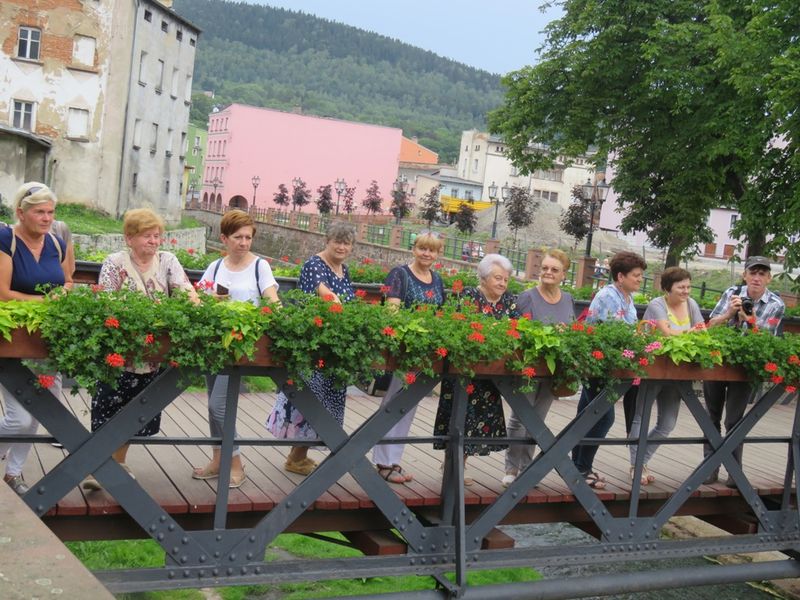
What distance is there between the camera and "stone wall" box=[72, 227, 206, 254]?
32.2 meters

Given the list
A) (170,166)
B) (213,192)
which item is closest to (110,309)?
(170,166)

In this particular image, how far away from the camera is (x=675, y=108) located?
26219 millimetres

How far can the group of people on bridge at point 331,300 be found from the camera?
5.55 meters

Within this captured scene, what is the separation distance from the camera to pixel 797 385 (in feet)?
23.3

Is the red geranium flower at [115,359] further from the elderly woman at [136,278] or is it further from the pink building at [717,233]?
the pink building at [717,233]

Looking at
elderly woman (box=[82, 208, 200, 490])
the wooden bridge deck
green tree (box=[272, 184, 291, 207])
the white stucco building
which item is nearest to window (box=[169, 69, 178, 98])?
the white stucco building

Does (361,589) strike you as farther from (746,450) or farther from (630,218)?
(630,218)

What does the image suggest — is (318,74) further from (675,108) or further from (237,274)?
(237,274)

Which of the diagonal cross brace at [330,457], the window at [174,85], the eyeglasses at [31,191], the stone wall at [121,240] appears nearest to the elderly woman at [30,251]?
the eyeglasses at [31,191]

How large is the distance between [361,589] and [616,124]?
2027cm

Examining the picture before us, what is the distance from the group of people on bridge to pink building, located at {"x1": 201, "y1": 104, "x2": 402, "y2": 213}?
94.2 metres

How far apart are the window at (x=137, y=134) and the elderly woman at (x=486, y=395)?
1813 inches

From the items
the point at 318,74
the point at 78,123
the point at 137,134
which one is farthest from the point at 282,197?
the point at 318,74

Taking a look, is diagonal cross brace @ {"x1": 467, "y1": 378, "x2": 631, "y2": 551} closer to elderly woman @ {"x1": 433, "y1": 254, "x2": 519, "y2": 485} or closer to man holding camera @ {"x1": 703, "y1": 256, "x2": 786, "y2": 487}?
elderly woman @ {"x1": 433, "y1": 254, "x2": 519, "y2": 485}
